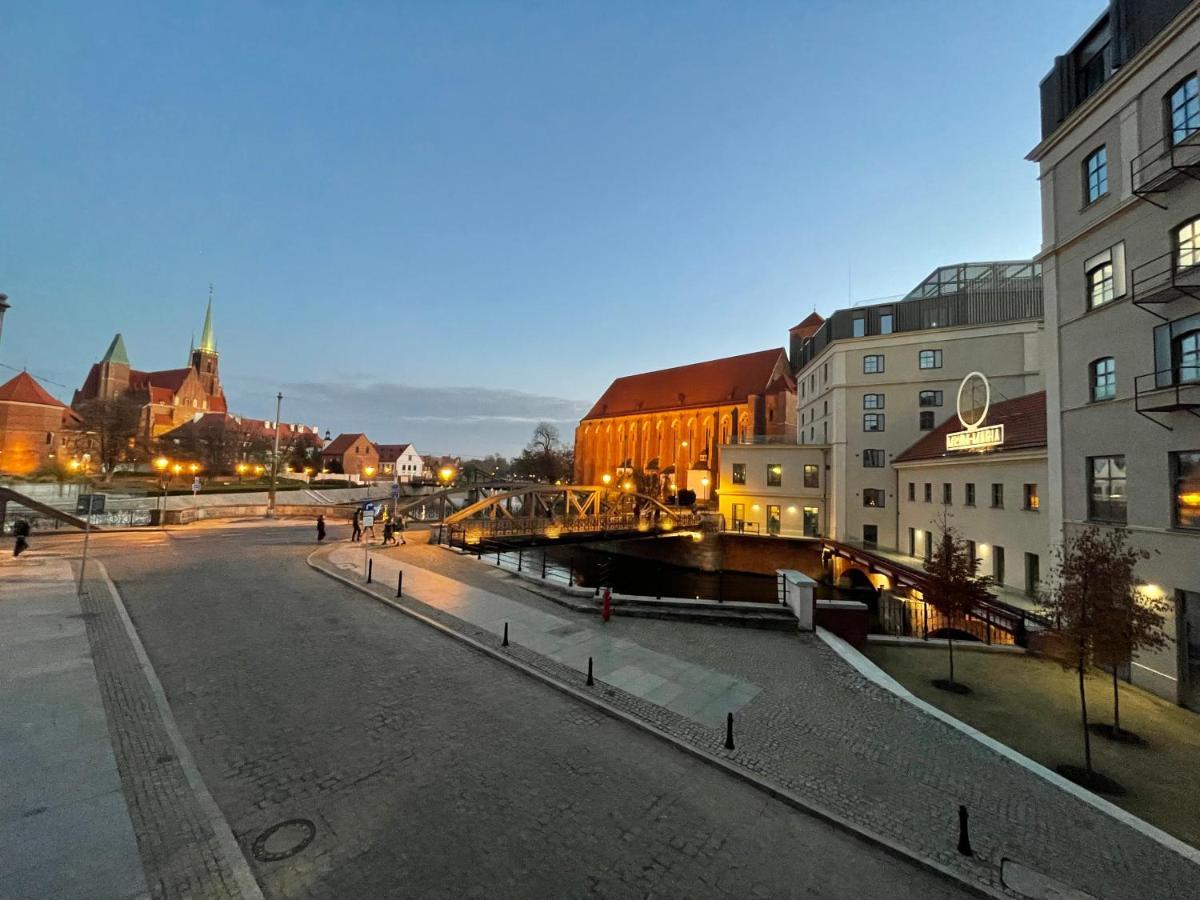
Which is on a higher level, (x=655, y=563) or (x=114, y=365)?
(x=114, y=365)

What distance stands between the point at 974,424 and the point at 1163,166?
1499cm

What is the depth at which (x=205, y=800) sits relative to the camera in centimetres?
541

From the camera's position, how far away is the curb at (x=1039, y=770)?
5.96 m

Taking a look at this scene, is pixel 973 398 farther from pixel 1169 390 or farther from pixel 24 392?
pixel 24 392

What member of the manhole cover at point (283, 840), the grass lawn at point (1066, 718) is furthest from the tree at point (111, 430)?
the grass lawn at point (1066, 718)

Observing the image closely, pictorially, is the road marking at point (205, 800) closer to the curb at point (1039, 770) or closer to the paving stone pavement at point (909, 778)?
the paving stone pavement at point (909, 778)

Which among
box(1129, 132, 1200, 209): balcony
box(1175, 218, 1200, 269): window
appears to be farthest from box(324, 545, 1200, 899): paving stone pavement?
box(1129, 132, 1200, 209): balcony

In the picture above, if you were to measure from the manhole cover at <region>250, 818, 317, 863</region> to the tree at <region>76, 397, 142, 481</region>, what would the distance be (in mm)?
61525

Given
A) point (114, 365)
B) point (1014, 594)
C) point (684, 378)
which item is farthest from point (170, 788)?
point (114, 365)

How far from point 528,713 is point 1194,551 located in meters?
15.3

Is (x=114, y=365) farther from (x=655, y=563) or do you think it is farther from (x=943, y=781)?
(x=943, y=781)

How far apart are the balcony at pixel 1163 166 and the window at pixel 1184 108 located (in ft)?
0.93

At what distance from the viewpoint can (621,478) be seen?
64688 millimetres

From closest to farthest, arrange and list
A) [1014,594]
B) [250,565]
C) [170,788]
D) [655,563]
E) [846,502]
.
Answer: [170,788]
[250,565]
[1014,594]
[846,502]
[655,563]
